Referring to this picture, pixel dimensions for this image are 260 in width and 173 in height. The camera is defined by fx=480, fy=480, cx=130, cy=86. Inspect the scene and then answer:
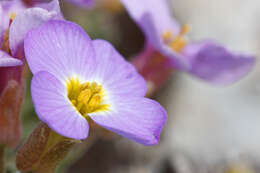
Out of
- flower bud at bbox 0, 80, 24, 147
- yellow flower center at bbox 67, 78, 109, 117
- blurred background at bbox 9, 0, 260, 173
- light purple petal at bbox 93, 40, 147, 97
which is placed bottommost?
blurred background at bbox 9, 0, 260, 173

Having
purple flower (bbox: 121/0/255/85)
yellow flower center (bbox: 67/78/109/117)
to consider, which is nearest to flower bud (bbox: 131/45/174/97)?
purple flower (bbox: 121/0/255/85)

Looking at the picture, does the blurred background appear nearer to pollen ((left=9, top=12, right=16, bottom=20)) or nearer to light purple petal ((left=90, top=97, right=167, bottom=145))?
pollen ((left=9, top=12, right=16, bottom=20))

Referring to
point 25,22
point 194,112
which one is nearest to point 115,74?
point 25,22

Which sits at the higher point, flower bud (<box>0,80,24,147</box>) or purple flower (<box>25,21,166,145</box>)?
purple flower (<box>25,21,166,145</box>)

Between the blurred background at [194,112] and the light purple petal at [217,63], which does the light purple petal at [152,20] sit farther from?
the blurred background at [194,112]

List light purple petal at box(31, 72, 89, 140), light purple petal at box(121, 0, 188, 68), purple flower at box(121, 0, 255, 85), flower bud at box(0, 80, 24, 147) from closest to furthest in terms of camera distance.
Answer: light purple petal at box(31, 72, 89, 140), flower bud at box(0, 80, 24, 147), light purple petal at box(121, 0, 188, 68), purple flower at box(121, 0, 255, 85)

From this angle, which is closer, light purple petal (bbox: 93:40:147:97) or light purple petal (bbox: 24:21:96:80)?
light purple petal (bbox: 24:21:96:80)

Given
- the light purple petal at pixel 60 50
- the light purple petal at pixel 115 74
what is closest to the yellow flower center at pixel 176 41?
the light purple petal at pixel 115 74

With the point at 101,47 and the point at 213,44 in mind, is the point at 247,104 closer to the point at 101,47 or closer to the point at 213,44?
the point at 213,44
